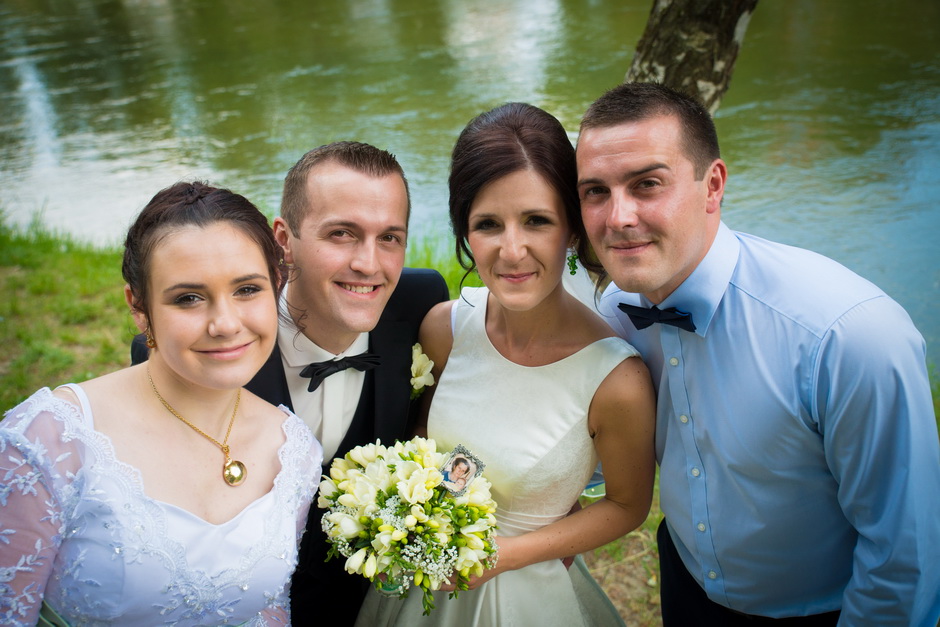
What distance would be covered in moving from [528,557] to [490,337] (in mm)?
921

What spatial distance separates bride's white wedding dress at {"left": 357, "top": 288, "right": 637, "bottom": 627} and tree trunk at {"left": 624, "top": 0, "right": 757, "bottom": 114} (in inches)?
93.6

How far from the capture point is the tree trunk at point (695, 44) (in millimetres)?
4094

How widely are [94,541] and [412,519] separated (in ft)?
3.09

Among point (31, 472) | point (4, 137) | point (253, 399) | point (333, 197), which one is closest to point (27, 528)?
point (31, 472)

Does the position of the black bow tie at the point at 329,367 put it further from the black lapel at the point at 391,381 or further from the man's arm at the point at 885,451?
the man's arm at the point at 885,451

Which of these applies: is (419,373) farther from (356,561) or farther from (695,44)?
(695,44)

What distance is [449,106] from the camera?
11062mm

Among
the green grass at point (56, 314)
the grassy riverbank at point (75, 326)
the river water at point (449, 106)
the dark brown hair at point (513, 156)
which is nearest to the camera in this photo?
the dark brown hair at point (513, 156)

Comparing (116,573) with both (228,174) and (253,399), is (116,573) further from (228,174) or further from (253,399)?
(228,174)

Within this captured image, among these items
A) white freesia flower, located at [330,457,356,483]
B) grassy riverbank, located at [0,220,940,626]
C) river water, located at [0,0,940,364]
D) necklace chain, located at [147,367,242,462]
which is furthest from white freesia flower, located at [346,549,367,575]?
river water, located at [0,0,940,364]

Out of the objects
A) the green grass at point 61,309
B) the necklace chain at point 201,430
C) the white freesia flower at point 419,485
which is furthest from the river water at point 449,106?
the white freesia flower at point 419,485

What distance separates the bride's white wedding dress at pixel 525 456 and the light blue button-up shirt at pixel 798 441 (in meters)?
0.33

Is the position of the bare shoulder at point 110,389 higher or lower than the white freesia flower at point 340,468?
higher

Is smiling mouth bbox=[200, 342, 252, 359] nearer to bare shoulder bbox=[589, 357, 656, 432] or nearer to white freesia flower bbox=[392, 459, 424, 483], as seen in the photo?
white freesia flower bbox=[392, 459, 424, 483]
